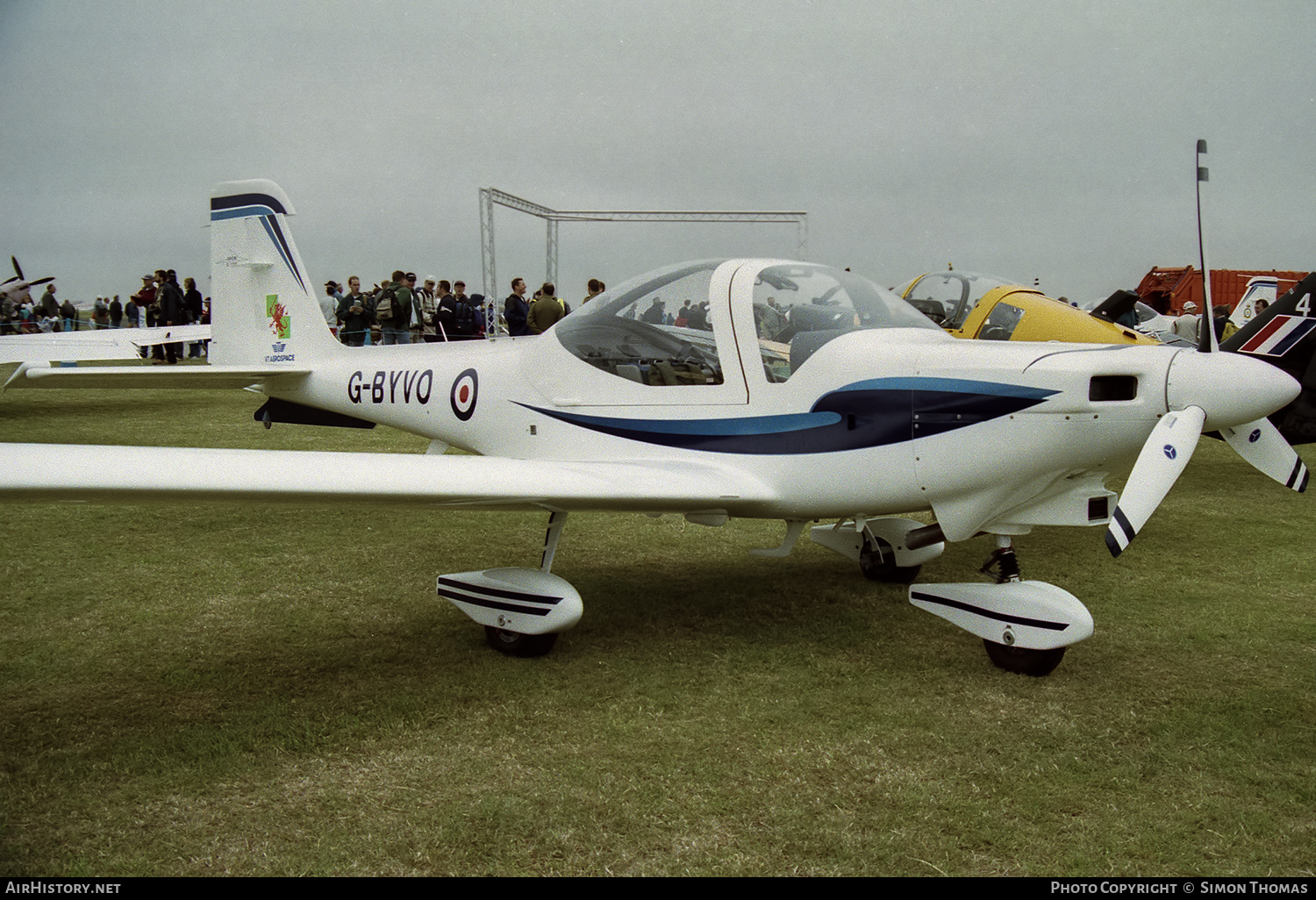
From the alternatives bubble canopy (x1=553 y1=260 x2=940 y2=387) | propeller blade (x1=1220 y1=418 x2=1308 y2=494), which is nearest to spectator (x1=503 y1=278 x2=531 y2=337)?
bubble canopy (x1=553 y1=260 x2=940 y2=387)

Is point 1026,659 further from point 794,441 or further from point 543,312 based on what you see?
point 543,312

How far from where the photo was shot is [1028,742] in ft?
10.8

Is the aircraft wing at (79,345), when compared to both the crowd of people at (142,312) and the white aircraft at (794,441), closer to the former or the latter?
the crowd of people at (142,312)

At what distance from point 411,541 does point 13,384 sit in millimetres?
3467

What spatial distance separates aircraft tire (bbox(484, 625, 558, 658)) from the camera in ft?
13.8

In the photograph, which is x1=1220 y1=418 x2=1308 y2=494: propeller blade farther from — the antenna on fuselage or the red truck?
the red truck

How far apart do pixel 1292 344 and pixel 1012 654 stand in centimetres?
249

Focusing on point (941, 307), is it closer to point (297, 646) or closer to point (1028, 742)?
point (1028, 742)

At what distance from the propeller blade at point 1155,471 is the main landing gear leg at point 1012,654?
794 mm

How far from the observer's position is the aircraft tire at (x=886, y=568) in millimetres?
5359

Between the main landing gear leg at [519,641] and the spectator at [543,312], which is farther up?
the spectator at [543,312]

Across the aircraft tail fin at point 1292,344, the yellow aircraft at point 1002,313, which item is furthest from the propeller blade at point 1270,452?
the yellow aircraft at point 1002,313
